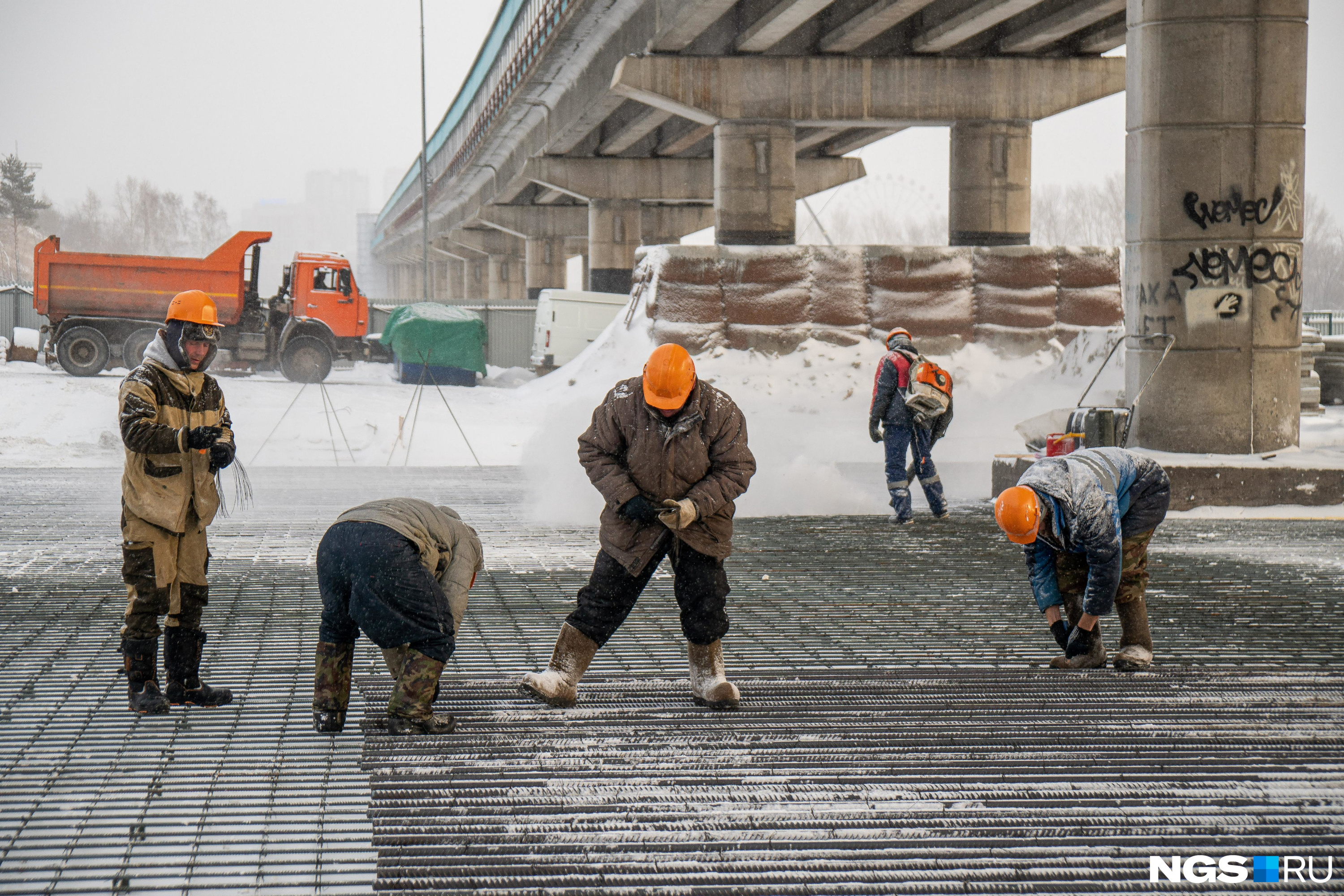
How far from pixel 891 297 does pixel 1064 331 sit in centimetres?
293

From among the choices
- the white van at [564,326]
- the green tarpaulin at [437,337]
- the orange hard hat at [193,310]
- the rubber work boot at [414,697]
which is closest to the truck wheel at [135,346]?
the green tarpaulin at [437,337]

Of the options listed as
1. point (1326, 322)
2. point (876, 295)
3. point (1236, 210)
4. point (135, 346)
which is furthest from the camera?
point (1326, 322)

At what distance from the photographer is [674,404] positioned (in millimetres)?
4988

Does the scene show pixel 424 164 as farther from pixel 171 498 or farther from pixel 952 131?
pixel 171 498

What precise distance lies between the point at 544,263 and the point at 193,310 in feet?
144

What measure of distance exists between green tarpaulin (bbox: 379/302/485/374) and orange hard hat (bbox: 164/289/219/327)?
21149 mm

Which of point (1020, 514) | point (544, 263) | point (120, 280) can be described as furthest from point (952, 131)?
point (544, 263)

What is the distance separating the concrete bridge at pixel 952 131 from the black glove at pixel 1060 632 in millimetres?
6810

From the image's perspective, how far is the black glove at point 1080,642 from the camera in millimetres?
5906

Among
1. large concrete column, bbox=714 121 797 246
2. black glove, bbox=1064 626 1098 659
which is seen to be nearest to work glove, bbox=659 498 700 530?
black glove, bbox=1064 626 1098 659

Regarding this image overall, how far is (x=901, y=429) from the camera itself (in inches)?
421

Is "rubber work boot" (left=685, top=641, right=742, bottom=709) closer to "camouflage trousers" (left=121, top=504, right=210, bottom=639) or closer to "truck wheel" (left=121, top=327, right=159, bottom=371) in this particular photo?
"camouflage trousers" (left=121, top=504, right=210, bottom=639)

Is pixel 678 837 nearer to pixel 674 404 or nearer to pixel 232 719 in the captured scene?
pixel 674 404

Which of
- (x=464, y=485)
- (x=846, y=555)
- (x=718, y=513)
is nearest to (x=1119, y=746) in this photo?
(x=718, y=513)
